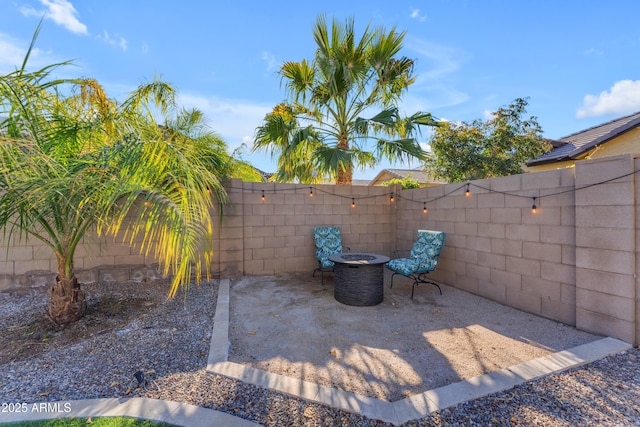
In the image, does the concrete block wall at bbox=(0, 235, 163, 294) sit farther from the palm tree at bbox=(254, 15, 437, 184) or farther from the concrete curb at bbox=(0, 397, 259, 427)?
the palm tree at bbox=(254, 15, 437, 184)

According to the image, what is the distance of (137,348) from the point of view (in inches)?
112

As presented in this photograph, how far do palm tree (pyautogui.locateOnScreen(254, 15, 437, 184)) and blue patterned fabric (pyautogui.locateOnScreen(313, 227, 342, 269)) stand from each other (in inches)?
44.3

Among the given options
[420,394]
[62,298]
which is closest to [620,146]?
[420,394]

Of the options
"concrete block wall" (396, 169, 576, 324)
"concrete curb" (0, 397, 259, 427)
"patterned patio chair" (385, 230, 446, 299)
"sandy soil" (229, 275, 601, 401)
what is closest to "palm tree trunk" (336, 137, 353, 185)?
"concrete block wall" (396, 169, 576, 324)

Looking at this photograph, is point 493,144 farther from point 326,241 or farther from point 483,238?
point 326,241

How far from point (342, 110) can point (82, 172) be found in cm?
482

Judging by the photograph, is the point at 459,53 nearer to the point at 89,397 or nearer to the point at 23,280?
the point at 89,397

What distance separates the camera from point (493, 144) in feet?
26.4

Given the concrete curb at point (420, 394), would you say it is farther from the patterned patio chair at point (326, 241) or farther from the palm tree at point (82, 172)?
the patterned patio chair at point (326, 241)

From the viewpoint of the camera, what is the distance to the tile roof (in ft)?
25.0

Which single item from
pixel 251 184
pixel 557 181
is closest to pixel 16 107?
pixel 251 184

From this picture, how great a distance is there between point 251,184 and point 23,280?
13.1ft

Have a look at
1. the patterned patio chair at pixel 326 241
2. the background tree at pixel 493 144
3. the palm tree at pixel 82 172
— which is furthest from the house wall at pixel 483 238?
the background tree at pixel 493 144

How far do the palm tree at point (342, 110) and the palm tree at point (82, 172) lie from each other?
2815 mm
